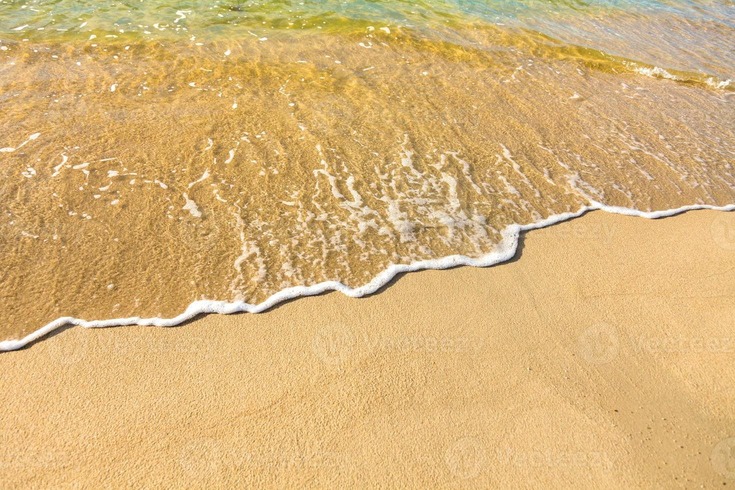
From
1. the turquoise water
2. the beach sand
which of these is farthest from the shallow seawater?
the beach sand

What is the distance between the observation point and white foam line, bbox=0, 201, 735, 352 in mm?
3293

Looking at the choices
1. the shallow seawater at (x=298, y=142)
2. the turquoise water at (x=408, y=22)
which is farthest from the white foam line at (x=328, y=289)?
the turquoise water at (x=408, y=22)

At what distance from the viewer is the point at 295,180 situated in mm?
4727

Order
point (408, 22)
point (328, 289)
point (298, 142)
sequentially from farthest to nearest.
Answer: point (408, 22), point (298, 142), point (328, 289)

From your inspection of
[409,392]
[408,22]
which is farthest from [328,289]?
[408,22]

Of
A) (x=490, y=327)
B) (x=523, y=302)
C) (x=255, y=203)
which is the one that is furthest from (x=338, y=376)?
(x=255, y=203)

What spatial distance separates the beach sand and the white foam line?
0.07 meters

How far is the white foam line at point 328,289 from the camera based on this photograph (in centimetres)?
329

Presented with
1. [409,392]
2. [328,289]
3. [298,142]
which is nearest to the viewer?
[409,392]

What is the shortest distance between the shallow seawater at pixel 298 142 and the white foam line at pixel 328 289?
71mm

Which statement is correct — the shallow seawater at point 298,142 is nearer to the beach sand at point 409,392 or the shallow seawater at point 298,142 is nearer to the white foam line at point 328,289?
the white foam line at point 328,289

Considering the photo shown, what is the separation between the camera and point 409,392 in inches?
118

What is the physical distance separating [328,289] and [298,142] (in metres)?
2.19

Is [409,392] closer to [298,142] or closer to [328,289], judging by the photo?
[328,289]
